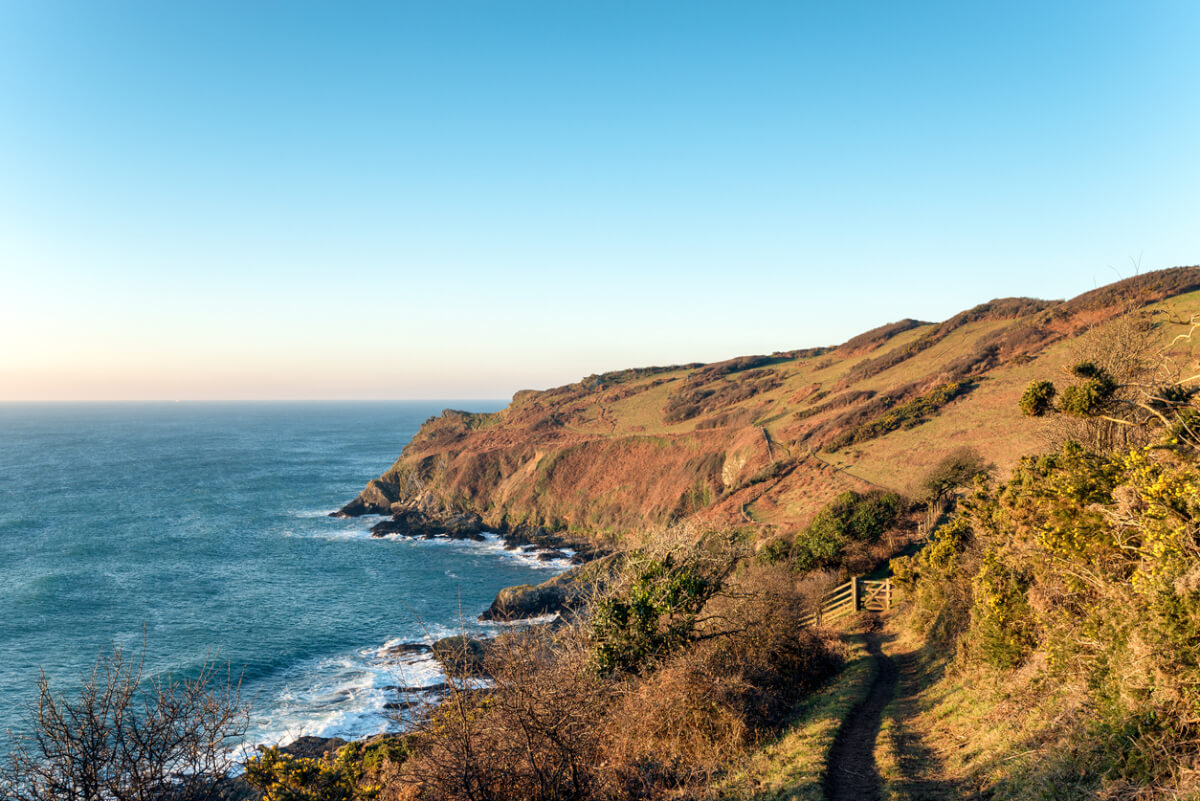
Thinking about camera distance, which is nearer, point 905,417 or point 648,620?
point 648,620

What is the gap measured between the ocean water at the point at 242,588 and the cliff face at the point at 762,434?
31.3 feet

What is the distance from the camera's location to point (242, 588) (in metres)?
41.9

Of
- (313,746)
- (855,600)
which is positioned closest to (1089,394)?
(855,600)

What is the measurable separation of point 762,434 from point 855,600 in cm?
3162

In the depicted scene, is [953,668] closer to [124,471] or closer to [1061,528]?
[1061,528]

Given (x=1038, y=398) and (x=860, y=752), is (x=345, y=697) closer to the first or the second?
(x=860, y=752)

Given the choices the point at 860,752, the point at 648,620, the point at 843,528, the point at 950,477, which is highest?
the point at 950,477

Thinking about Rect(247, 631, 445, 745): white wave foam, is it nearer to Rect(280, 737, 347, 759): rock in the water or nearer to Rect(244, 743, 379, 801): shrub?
Rect(280, 737, 347, 759): rock in the water

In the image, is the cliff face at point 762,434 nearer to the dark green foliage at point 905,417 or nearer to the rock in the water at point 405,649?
the dark green foliage at point 905,417

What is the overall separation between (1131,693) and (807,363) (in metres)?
78.7

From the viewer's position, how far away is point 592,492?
6175 cm

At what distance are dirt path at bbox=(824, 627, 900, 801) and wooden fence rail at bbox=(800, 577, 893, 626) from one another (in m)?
8.43

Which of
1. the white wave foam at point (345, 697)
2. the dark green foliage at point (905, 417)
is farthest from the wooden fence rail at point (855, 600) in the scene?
the dark green foliage at point (905, 417)

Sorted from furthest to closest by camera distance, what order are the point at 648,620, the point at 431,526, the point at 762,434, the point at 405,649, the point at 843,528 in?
the point at 431,526
the point at 762,434
the point at 405,649
the point at 843,528
the point at 648,620
